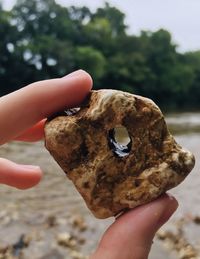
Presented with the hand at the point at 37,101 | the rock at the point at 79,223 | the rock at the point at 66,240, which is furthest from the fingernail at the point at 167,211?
the rock at the point at 79,223

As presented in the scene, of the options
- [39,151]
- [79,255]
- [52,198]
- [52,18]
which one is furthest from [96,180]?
[52,18]

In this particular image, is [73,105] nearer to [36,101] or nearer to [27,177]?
[36,101]

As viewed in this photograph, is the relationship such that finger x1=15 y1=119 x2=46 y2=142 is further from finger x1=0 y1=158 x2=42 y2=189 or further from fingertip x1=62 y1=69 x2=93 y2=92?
fingertip x1=62 y1=69 x2=93 y2=92

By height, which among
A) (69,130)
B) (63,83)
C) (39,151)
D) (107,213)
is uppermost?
(63,83)

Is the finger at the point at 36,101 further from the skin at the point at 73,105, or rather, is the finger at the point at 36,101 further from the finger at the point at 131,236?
the finger at the point at 131,236

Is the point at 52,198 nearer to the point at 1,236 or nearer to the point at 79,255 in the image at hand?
the point at 1,236

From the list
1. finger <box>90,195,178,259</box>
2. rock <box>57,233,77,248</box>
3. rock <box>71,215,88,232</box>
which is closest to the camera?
finger <box>90,195,178,259</box>

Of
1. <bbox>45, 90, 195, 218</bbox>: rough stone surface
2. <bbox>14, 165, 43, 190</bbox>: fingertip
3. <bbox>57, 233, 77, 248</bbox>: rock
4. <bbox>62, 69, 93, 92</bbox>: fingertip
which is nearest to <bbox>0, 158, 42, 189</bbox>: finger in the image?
<bbox>14, 165, 43, 190</bbox>: fingertip
